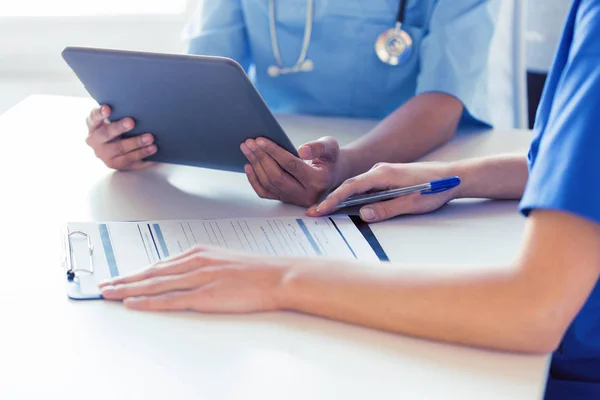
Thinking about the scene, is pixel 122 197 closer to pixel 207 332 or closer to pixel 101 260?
pixel 101 260

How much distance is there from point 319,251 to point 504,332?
9.8 inches

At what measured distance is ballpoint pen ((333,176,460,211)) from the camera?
0.99 m

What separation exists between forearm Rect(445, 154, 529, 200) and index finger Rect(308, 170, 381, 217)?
0.40 feet

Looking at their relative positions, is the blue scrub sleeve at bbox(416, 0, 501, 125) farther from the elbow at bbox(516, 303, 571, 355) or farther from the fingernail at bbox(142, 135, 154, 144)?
the elbow at bbox(516, 303, 571, 355)

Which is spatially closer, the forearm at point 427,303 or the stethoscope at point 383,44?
the forearm at point 427,303

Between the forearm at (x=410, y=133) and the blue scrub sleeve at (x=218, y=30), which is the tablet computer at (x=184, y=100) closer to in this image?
the forearm at (x=410, y=133)

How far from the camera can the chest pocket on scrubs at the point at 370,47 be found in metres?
1.36

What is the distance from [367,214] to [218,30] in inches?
24.7

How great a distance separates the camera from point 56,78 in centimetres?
205

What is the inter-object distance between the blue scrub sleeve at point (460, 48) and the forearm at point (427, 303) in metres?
0.64

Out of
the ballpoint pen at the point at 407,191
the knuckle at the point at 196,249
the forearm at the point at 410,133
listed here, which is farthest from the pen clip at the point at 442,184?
the knuckle at the point at 196,249

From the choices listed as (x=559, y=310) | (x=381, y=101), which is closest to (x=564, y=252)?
(x=559, y=310)

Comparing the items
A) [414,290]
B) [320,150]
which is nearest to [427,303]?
[414,290]

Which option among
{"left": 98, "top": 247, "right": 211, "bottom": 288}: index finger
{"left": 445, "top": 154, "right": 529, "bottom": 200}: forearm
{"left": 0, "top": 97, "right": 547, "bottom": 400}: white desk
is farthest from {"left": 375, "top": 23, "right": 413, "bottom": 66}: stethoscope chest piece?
{"left": 98, "top": 247, "right": 211, "bottom": 288}: index finger
